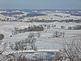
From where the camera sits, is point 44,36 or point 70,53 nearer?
point 70,53

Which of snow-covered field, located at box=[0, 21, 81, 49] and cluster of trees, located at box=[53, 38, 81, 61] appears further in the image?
snow-covered field, located at box=[0, 21, 81, 49]

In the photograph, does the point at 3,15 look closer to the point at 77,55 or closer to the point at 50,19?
the point at 50,19

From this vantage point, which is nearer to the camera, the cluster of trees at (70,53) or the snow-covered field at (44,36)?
the cluster of trees at (70,53)

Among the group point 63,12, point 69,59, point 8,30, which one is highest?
point 63,12

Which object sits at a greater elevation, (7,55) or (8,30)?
(8,30)

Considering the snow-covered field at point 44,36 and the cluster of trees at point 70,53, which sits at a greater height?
the snow-covered field at point 44,36

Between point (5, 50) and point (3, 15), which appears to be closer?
point (5, 50)

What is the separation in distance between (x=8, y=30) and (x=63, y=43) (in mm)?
781

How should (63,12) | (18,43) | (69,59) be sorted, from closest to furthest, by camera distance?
(69,59) → (18,43) → (63,12)

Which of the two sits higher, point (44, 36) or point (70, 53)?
point (44, 36)

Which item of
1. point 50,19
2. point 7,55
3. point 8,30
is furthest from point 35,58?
point 50,19

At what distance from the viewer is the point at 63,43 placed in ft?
10.0

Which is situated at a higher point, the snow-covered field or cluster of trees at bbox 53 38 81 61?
the snow-covered field

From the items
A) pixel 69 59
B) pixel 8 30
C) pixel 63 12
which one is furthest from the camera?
pixel 63 12
